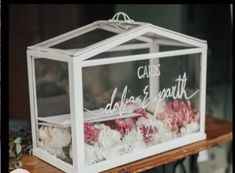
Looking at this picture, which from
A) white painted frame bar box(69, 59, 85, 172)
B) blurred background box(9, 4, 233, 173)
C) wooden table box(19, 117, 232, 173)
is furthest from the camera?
blurred background box(9, 4, 233, 173)

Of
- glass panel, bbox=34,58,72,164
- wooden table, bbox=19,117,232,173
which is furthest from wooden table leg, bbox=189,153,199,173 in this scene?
glass panel, bbox=34,58,72,164

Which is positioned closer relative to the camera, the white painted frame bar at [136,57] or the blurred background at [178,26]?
the white painted frame bar at [136,57]

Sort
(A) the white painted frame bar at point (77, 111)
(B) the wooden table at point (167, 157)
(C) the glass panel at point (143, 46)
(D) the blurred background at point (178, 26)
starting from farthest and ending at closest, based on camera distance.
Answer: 1. (D) the blurred background at point (178, 26)
2. (C) the glass panel at point (143, 46)
3. (B) the wooden table at point (167, 157)
4. (A) the white painted frame bar at point (77, 111)

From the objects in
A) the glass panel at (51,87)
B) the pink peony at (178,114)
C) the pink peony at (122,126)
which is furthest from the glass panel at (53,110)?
the pink peony at (178,114)

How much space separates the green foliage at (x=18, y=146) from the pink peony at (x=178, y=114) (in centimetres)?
36

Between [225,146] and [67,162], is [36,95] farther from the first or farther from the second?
[225,146]

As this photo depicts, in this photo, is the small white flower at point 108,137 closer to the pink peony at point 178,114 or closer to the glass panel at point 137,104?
the glass panel at point 137,104

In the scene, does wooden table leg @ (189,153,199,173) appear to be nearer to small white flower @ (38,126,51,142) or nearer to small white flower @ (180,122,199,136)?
small white flower @ (180,122,199,136)

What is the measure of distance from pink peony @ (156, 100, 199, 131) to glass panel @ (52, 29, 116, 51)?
10.3 inches

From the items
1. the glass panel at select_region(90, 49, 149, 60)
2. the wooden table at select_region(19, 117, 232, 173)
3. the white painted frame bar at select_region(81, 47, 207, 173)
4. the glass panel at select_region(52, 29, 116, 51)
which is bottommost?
the wooden table at select_region(19, 117, 232, 173)

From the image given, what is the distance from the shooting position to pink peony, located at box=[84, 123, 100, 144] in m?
0.98

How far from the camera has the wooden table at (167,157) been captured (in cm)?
103

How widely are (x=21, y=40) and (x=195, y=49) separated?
0.87 m

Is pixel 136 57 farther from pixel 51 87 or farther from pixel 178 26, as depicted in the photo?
pixel 178 26
